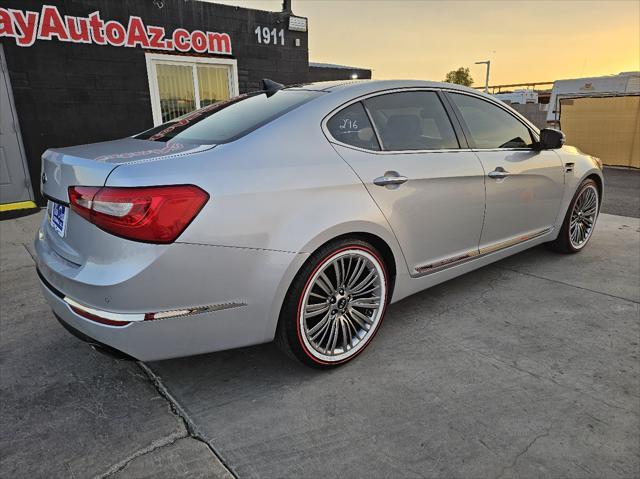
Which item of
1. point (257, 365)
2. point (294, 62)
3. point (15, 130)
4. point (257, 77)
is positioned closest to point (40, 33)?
point (15, 130)

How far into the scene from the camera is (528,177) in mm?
3447

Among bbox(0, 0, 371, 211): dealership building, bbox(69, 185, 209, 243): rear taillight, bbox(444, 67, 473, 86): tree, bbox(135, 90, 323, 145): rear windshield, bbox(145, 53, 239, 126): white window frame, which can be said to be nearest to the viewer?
bbox(69, 185, 209, 243): rear taillight

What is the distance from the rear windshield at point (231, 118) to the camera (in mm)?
2287

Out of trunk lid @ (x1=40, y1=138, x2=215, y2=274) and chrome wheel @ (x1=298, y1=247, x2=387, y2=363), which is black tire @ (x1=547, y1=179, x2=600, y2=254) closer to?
chrome wheel @ (x1=298, y1=247, x2=387, y2=363)

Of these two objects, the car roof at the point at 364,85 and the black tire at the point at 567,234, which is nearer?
the car roof at the point at 364,85

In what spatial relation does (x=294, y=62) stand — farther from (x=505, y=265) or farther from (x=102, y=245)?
(x=102, y=245)

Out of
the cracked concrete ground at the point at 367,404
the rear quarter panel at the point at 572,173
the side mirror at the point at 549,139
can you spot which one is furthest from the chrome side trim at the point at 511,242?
the side mirror at the point at 549,139

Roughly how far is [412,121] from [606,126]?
10.7m

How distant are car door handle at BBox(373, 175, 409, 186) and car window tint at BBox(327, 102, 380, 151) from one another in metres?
0.19

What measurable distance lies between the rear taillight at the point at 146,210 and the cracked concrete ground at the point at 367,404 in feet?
3.07

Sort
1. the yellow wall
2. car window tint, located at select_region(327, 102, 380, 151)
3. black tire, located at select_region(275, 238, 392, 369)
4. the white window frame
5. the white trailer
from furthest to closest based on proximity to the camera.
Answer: the white trailer → the yellow wall → the white window frame → car window tint, located at select_region(327, 102, 380, 151) → black tire, located at select_region(275, 238, 392, 369)

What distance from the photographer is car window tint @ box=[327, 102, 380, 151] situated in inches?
94.7

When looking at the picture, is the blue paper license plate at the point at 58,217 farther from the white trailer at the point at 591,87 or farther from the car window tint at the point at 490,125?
the white trailer at the point at 591,87

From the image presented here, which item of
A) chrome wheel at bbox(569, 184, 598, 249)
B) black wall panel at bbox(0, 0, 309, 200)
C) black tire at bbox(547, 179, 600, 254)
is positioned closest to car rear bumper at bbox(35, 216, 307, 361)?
black tire at bbox(547, 179, 600, 254)
